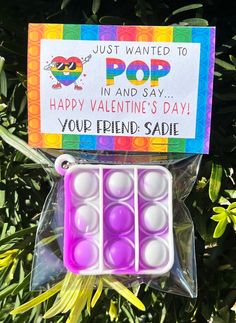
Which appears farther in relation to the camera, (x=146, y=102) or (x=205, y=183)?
(x=205, y=183)

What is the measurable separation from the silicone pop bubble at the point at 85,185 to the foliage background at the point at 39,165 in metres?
0.12

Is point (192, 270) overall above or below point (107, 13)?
below

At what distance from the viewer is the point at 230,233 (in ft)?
3.39

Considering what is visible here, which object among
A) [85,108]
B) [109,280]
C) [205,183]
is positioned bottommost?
[109,280]

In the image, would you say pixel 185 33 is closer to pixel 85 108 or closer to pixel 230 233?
pixel 85 108

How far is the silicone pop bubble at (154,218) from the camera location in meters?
0.79

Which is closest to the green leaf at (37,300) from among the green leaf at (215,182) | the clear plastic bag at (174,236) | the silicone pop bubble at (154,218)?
the clear plastic bag at (174,236)

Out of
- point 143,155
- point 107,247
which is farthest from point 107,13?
point 107,247

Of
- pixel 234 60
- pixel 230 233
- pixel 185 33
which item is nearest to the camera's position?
pixel 185 33

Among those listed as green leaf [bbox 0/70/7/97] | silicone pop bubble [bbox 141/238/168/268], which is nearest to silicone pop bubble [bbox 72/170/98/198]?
silicone pop bubble [bbox 141/238/168/268]

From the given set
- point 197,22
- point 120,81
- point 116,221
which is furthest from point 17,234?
point 197,22

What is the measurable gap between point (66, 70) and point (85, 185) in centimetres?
16

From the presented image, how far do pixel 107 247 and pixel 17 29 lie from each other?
0.39 metres

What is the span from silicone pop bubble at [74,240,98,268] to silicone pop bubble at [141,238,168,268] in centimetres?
7
